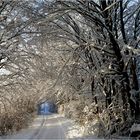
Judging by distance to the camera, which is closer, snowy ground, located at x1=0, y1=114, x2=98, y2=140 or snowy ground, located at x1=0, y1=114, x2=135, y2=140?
snowy ground, located at x1=0, y1=114, x2=135, y2=140

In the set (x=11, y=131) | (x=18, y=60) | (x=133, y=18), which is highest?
(x=133, y=18)

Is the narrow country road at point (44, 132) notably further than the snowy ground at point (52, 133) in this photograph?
Yes

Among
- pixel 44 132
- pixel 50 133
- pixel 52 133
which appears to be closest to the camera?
pixel 52 133

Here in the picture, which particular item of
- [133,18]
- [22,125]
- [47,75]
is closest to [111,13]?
[133,18]

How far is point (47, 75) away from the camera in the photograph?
24.8 metres

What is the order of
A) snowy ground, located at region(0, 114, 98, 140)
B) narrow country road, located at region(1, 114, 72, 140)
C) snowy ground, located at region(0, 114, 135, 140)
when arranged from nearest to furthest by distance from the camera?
snowy ground, located at region(0, 114, 135, 140), snowy ground, located at region(0, 114, 98, 140), narrow country road, located at region(1, 114, 72, 140)

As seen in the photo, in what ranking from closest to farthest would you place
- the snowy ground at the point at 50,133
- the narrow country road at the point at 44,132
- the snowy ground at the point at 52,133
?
the snowy ground at the point at 52,133
the snowy ground at the point at 50,133
the narrow country road at the point at 44,132

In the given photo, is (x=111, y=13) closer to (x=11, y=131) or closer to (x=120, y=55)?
(x=120, y=55)

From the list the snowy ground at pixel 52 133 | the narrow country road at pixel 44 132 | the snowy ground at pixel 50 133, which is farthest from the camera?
the narrow country road at pixel 44 132

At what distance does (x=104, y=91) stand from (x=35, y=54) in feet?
14.9

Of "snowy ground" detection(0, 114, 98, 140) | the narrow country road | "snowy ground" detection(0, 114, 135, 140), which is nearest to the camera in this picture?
"snowy ground" detection(0, 114, 135, 140)

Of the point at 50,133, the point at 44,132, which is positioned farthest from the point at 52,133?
the point at 44,132

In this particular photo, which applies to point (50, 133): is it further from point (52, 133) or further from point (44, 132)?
point (44, 132)

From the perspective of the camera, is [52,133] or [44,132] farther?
[44,132]
